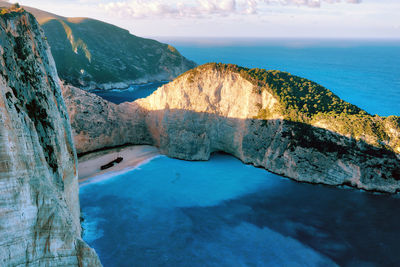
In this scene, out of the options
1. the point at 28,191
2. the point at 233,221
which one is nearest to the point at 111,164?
the point at 233,221

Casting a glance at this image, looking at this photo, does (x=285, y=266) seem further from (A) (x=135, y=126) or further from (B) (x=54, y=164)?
(A) (x=135, y=126)

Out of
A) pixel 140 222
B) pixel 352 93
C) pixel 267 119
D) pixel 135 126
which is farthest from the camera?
pixel 352 93

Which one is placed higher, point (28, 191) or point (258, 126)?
point (28, 191)

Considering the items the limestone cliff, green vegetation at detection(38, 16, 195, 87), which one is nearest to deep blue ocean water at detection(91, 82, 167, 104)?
green vegetation at detection(38, 16, 195, 87)

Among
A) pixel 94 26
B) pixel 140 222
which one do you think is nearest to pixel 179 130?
pixel 140 222

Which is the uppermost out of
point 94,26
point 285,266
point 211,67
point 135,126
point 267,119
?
point 94,26

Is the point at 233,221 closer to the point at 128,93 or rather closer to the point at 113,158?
the point at 113,158
